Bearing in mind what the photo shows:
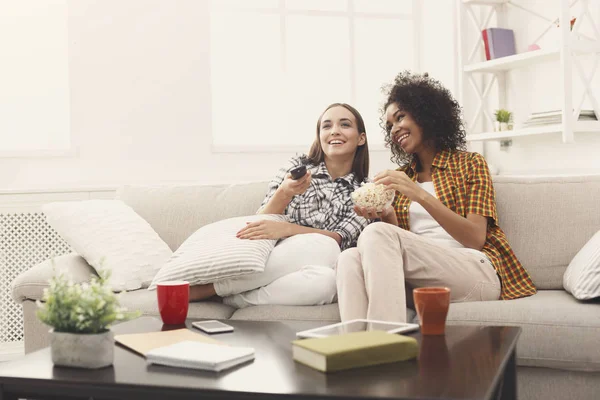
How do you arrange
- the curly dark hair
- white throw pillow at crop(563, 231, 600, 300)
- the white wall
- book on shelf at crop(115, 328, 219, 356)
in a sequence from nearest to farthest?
1. book on shelf at crop(115, 328, 219, 356)
2. white throw pillow at crop(563, 231, 600, 300)
3. the curly dark hair
4. the white wall

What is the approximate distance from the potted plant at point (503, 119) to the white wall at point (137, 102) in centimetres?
134

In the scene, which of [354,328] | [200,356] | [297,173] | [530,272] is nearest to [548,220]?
[530,272]

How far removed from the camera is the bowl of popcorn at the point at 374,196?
2.31 meters

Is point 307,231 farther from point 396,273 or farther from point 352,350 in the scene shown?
point 352,350

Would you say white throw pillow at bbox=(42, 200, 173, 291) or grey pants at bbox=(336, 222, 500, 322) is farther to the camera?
white throw pillow at bbox=(42, 200, 173, 291)

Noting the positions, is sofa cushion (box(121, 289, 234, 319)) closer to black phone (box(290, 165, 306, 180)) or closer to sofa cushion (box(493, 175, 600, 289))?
black phone (box(290, 165, 306, 180))

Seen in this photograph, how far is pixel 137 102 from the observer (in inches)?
143

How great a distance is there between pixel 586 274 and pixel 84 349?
1.49 meters

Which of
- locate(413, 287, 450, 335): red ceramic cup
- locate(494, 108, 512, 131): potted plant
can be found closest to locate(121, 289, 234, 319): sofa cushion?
locate(413, 287, 450, 335): red ceramic cup

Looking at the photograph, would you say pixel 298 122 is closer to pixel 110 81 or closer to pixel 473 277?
pixel 110 81

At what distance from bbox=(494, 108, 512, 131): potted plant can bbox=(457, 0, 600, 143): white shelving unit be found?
74 millimetres

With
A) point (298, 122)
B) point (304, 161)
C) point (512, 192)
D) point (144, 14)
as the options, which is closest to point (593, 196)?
point (512, 192)

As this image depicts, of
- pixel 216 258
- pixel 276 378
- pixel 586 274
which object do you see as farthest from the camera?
pixel 216 258

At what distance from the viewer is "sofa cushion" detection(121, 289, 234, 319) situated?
7.30 feet
